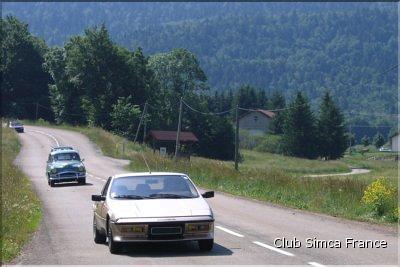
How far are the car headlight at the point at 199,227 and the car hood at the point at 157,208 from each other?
19cm

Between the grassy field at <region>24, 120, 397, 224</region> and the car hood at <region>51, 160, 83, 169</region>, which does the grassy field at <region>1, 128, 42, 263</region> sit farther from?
the car hood at <region>51, 160, 83, 169</region>

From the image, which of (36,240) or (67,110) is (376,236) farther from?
(67,110)

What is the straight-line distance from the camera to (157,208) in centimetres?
1286

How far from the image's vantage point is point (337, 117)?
117 meters

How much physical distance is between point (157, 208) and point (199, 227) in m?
0.77

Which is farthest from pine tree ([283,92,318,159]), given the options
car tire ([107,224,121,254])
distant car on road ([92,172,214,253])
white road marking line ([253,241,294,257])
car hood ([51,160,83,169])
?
car tire ([107,224,121,254])

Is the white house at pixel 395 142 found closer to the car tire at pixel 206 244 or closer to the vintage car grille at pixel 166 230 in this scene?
the car tire at pixel 206 244

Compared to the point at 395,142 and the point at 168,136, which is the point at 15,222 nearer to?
the point at 168,136

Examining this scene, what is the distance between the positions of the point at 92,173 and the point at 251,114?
117 m

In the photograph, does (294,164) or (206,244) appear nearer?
(206,244)

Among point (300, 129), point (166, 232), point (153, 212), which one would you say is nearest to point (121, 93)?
point (300, 129)

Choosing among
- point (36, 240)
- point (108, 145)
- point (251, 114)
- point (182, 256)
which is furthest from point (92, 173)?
point (251, 114)

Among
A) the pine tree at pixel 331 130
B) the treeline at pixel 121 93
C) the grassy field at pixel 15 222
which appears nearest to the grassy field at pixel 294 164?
the treeline at pixel 121 93

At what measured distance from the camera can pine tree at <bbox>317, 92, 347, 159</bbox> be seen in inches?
4547
